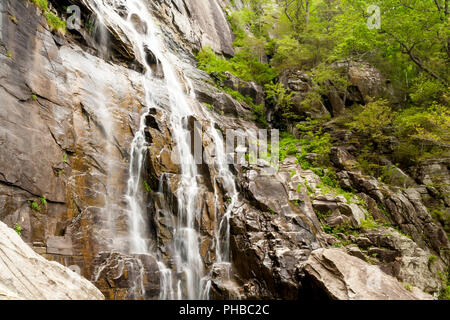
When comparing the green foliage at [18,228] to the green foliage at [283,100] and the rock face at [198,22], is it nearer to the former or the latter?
the green foliage at [283,100]

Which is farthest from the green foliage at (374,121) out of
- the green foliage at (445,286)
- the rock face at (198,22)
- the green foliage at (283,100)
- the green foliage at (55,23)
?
the green foliage at (55,23)

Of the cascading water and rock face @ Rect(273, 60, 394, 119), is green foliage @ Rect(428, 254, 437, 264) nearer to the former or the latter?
the cascading water

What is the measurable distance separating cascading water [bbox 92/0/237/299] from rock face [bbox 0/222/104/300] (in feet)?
13.0

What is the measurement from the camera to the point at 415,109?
15289mm

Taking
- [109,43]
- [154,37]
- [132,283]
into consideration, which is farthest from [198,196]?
[154,37]

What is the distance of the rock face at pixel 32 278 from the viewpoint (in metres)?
4.22

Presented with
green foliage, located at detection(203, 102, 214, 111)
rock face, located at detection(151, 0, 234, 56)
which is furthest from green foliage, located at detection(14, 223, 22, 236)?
rock face, located at detection(151, 0, 234, 56)

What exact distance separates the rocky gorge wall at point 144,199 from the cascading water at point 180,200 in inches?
10.6

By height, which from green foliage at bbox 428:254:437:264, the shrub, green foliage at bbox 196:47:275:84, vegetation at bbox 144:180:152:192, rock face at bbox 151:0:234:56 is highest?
rock face at bbox 151:0:234:56

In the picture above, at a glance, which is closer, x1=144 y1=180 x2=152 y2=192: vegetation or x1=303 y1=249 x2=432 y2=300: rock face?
x1=303 y1=249 x2=432 y2=300: rock face

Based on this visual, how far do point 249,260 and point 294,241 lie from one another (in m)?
1.86

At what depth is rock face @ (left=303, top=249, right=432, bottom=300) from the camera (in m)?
6.74

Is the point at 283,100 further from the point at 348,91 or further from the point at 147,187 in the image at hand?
the point at 147,187

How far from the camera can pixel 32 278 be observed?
4578 millimetres
